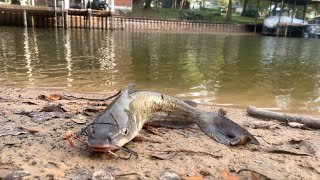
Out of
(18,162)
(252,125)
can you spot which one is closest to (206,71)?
(252,125)

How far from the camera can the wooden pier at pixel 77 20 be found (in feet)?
109

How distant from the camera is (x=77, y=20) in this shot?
35.7 m

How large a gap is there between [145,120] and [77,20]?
33.1 meters

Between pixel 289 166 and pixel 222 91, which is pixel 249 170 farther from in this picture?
pixel 222 91

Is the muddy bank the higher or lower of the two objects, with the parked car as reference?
lower

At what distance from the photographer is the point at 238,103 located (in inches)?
348

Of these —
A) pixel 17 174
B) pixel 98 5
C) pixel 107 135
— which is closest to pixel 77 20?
pixel 98 5

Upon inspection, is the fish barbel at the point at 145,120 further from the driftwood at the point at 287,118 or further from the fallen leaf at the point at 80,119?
the driftwood at the point at 287,118

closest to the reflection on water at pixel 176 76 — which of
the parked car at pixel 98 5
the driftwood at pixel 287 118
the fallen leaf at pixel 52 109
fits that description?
the driftwood at pixel 287 118

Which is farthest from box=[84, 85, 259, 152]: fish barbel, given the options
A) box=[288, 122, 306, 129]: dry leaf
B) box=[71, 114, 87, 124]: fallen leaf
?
box=[288, 122, 306, 129]: dry leaf

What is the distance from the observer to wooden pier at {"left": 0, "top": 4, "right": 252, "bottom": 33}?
109ft

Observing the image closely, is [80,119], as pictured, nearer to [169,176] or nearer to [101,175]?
[101,175]

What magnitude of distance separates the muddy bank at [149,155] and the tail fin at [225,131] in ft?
0.33

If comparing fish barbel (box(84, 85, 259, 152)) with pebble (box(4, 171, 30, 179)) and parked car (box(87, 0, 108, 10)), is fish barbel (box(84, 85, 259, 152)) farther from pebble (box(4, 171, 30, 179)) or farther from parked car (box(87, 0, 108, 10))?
parked car (box(87, 0, 108, 10))
